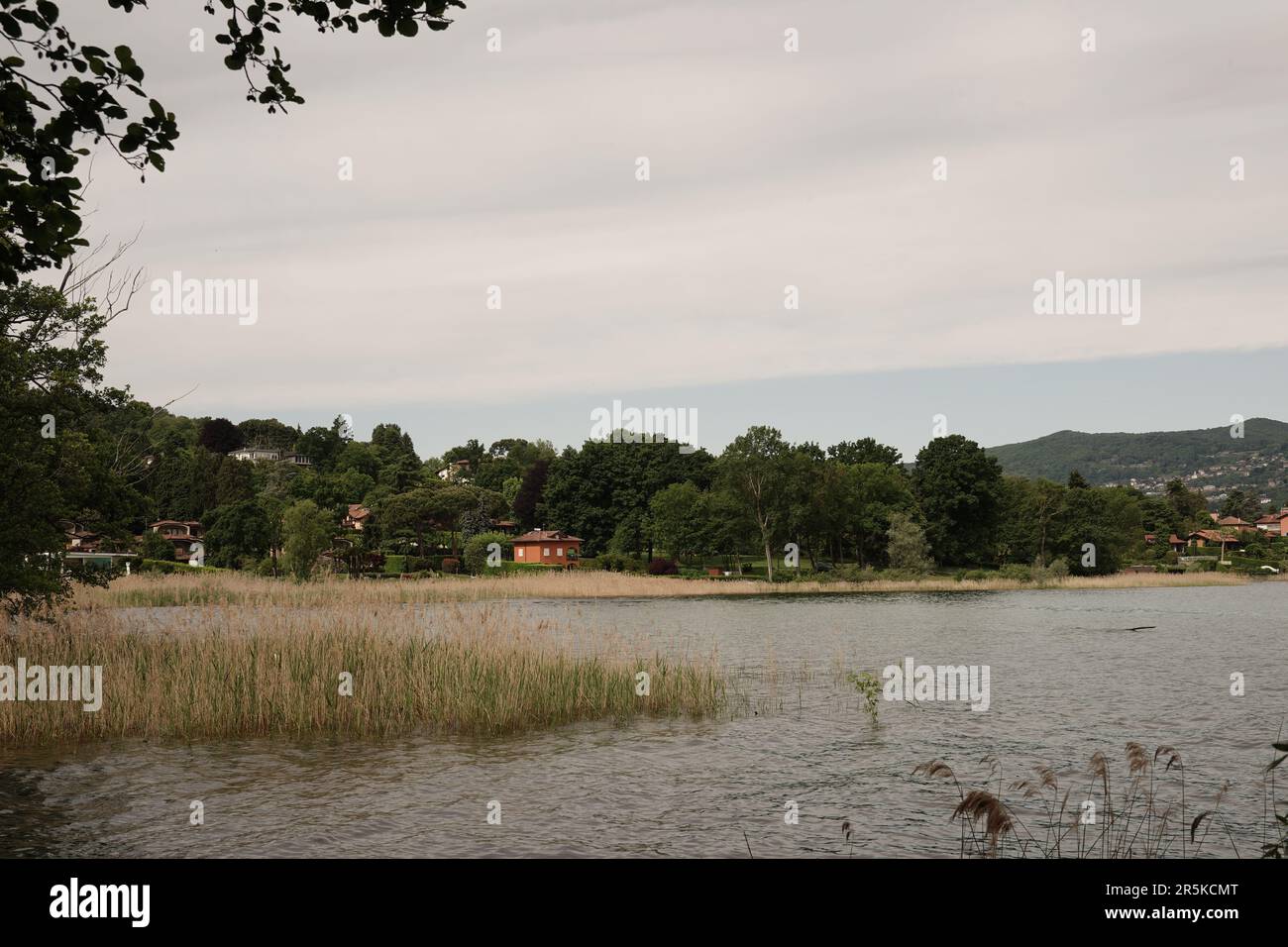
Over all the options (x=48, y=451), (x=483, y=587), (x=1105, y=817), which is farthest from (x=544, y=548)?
(x=1105, y=817)

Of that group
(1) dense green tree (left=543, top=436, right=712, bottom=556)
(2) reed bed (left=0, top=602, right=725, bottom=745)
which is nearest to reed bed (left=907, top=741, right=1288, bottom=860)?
(2) reed bed (left=0, top=602, right=725, bottom=745)

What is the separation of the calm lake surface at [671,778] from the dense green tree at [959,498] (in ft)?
242

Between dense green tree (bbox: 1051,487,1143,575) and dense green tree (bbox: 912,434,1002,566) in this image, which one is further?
dense green tree (bbox: 912,434,1002,566)

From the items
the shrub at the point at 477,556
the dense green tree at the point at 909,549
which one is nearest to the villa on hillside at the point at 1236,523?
the dense green tree at the point at 909,549

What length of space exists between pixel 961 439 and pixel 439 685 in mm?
92456

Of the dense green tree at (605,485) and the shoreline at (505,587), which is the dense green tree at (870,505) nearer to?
the shoreline at (505,587)

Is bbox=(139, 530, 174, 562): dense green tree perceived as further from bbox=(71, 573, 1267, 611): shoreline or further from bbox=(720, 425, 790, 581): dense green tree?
bbox=(720, 425, 790, 581): dense green tree

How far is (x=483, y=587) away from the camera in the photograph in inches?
2196

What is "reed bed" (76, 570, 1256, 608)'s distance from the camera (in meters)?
33.4

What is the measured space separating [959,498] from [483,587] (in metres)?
59.2

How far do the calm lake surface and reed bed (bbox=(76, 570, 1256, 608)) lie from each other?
887cm

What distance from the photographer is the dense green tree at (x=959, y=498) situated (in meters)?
99.9
